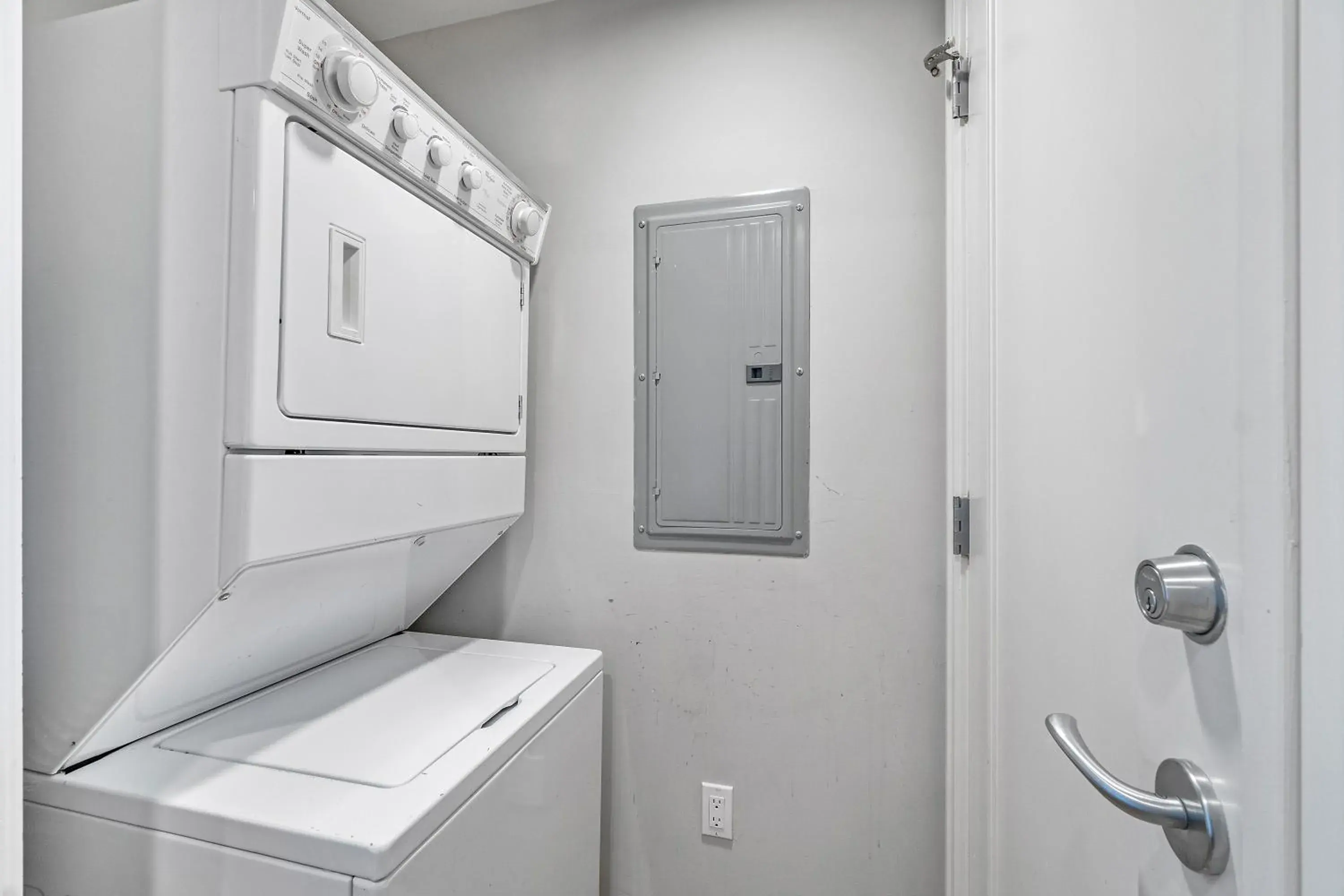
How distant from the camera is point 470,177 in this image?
127 cm

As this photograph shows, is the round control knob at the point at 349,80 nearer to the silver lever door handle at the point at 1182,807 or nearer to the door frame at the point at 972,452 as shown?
the door frame at the point at 972,452

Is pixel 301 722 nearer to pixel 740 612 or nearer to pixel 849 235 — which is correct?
pixel 740 612

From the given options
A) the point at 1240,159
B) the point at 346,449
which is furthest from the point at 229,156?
the point at 1240,159

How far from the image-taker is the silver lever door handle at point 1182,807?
454 millimetres

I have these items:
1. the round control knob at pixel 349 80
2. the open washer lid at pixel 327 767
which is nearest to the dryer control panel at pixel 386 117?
the round control knob at pixel 349 80

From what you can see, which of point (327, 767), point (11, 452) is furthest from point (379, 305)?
point (327, 767)

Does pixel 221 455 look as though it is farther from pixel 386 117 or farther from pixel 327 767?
pixel 386 117

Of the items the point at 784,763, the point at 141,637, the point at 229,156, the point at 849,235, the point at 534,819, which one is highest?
the point at 849,235

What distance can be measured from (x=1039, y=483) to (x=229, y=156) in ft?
4.00

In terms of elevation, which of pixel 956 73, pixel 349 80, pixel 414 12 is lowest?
pixel 349 80

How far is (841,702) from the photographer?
1.51 meters

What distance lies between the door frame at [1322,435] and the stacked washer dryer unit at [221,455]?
2.98 ft

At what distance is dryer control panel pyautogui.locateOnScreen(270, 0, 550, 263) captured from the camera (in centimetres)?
84

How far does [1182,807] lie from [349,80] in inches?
50.7
